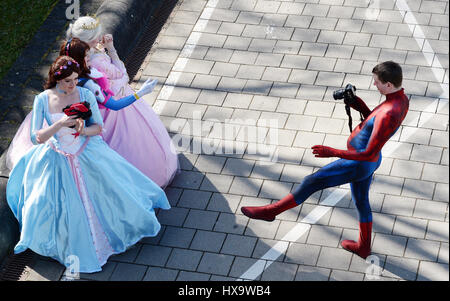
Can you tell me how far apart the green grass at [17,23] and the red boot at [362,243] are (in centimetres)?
541

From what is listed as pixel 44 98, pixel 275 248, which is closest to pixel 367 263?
pixel 275 248

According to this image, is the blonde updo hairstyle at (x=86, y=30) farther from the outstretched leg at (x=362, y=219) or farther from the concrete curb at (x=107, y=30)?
the outstretched leg at (x=362, y=219)

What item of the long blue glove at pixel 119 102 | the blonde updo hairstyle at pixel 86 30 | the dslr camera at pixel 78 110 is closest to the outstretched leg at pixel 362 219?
the long blue glove at pixel 119 102

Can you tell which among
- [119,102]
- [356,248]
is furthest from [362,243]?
[119,102]

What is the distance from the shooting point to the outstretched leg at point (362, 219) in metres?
7.34

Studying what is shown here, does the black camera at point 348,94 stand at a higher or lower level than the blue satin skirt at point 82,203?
higher

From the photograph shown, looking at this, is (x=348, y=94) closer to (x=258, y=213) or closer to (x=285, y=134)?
(x=258, y=213)

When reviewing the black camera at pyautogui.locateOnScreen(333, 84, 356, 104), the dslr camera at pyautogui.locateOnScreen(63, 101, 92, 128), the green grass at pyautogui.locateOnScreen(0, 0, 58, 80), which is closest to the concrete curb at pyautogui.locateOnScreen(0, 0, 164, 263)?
the green grass at pyautogui.locateOnScreen(0, 0, 58, 80)

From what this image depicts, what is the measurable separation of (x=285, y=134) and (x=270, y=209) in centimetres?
139

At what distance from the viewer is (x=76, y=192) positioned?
7590 millimetres

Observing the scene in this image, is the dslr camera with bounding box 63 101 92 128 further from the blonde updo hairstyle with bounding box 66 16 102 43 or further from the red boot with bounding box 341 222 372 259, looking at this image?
the red boot with bounding box 341 222 372 259

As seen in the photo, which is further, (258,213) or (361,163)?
(258,213)

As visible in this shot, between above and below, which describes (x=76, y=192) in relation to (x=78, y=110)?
below
